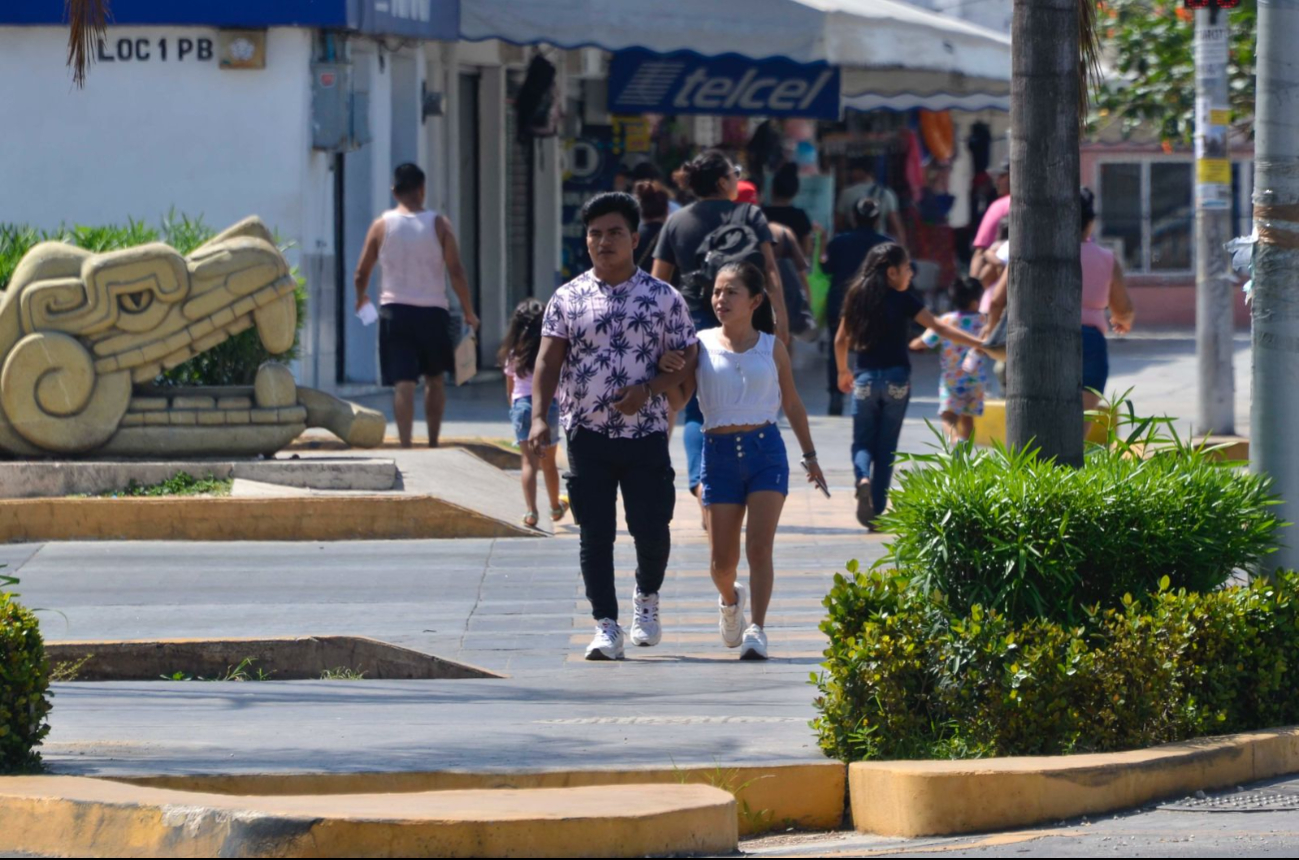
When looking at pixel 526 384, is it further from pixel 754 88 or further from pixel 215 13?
pixel 754 88

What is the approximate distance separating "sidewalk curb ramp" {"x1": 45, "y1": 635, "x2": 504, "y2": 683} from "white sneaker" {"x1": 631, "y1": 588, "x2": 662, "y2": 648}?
766 mm

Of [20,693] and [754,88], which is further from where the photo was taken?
[754,88]

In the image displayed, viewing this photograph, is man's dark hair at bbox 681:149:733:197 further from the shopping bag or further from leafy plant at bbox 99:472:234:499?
leafy plant at bbox 99:472:234:499

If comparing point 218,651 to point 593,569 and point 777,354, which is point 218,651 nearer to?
point 593,569

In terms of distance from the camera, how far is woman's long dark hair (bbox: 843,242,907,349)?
11.3 meters

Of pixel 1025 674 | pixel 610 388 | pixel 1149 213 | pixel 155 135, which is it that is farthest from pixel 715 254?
pixel 1149 213

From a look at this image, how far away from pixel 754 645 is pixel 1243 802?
7.93ft

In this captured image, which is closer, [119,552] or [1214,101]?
[119,552]

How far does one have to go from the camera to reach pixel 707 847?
5402 millimetres

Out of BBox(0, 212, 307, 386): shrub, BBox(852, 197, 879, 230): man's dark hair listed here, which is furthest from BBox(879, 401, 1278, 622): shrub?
BBox(852, 197, 879, 230): man's dark hair

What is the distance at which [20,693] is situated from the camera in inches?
234

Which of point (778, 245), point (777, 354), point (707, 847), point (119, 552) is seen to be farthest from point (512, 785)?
point (778, 245)

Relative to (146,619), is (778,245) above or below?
above

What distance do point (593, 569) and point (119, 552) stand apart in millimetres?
3571
